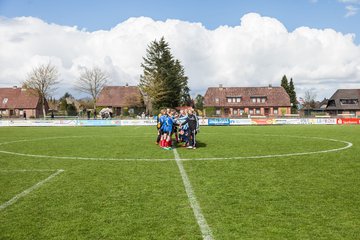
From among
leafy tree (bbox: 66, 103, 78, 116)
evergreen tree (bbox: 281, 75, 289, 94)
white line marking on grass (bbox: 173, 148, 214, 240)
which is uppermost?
evergreen tree (bbox: 281, 75, 289, 94)

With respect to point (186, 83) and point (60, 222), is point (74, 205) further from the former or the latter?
point (186, 83)

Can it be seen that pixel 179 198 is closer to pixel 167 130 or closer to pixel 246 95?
pixel 167 130

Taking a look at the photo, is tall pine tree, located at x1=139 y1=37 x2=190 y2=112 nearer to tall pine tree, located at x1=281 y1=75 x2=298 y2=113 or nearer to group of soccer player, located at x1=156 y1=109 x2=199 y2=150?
tall pine tree, located at x1=281 y1=75 x2=298 y2=113

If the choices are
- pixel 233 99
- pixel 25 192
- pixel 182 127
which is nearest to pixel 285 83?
pixel 233 99

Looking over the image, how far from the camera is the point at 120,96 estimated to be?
89938 millimetres

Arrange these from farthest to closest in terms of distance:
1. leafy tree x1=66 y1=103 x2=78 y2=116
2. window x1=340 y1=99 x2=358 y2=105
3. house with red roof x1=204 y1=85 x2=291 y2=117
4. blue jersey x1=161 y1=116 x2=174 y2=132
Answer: window x1=340 y1=99 x2=358 y2=105, house with red roof x1=204 y1=85 x2=291 y2=117, leafy tree x1=66 y1=103 x2=78 y2=116, blue jersey x1=161 y1=116 x2=174 y2=132

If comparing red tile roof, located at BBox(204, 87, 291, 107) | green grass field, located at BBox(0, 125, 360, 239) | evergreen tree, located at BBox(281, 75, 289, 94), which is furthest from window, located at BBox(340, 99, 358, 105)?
green grass field, located at BBox(0, 125, 360, 239)

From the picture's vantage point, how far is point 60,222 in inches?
257

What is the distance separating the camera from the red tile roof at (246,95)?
88.4m

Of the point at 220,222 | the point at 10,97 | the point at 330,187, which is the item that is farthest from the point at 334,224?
the point at 10,97

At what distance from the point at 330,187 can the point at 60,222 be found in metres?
6.00

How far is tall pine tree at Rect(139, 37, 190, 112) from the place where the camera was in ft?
268

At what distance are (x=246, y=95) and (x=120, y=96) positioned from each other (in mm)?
29240

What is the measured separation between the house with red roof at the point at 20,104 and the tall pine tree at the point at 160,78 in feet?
80.1
